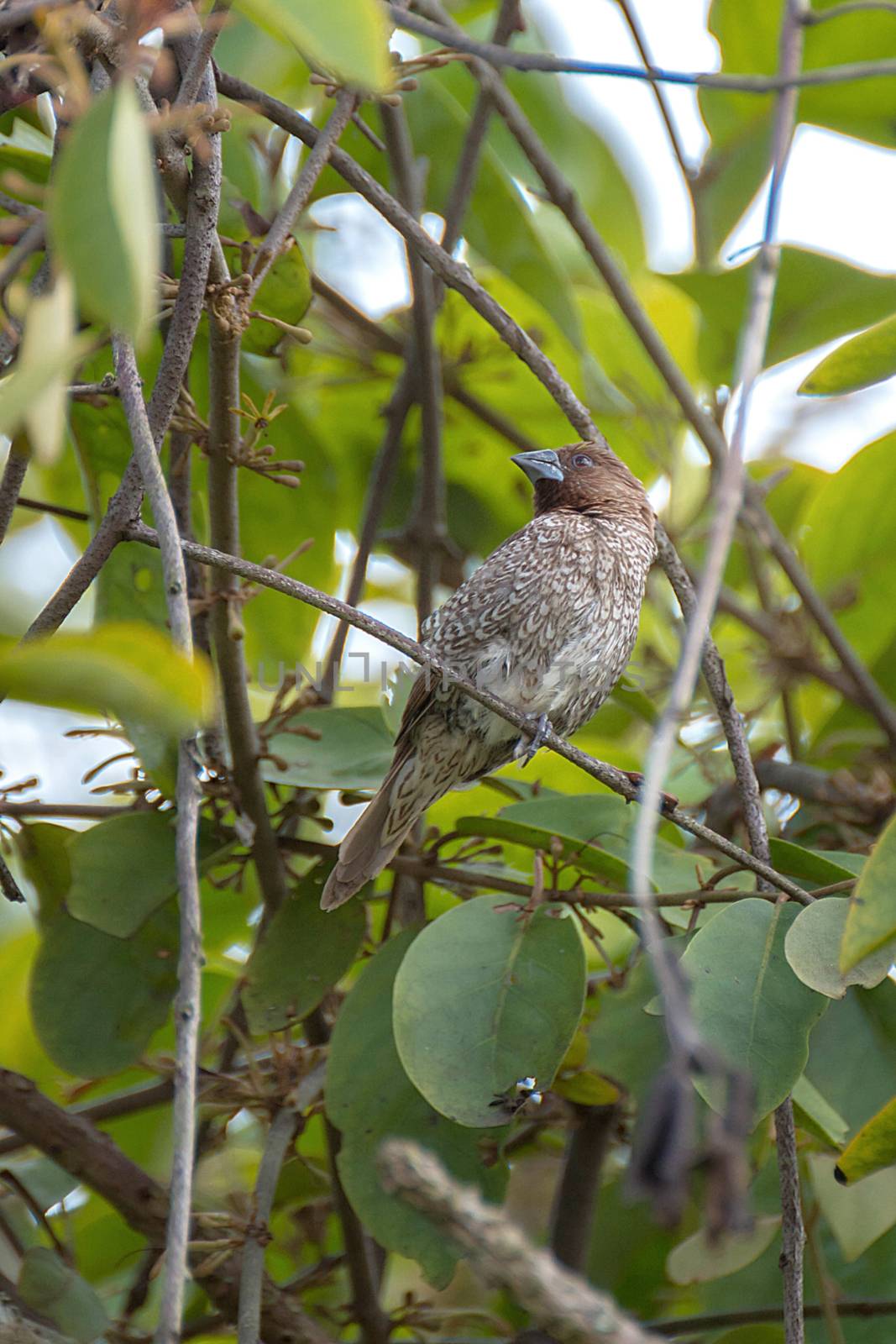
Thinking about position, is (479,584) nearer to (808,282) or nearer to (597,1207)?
(808,282)

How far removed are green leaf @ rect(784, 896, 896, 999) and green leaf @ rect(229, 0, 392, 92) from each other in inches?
49.6

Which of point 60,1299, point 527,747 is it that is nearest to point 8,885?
point 60,1299

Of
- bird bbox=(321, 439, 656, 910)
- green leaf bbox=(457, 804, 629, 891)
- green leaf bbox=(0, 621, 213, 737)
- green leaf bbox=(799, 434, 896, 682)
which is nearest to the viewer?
green leaf bbox=(0, 621, 213, 737)

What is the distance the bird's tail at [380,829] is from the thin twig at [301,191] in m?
1.07

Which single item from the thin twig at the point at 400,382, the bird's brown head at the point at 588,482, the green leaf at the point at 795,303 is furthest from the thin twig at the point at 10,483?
the green leaf at the point at 795,303

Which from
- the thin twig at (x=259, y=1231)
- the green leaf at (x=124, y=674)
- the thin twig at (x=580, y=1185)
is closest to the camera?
the green leaf at (x=124, y=674)

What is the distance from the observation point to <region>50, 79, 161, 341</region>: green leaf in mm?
1042

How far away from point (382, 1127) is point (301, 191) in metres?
1.53

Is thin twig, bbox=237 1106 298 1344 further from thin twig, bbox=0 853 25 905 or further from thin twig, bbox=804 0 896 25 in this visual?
thin twig, bbox=804 0 896 25

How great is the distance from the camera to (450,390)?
3.78m

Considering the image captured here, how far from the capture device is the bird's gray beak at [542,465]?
353cm

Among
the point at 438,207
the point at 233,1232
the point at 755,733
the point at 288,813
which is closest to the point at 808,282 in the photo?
the point at 438,207

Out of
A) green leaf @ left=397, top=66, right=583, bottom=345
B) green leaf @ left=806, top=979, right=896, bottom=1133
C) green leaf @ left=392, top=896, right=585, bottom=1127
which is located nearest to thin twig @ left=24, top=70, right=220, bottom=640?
green leaf @ left=392, top=896, right=585, bottom=1127

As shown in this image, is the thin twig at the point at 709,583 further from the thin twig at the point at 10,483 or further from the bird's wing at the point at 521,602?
the bird's wing at the point at 521,602
